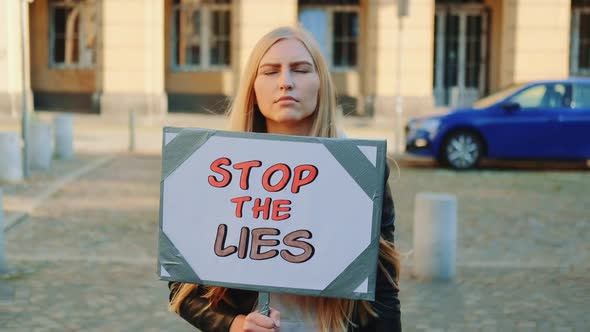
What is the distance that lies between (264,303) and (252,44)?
84.6 feet

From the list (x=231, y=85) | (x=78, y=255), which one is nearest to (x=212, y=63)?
(x=231, y=85)

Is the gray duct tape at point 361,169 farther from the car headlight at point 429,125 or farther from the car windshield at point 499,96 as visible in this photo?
the car windshield at point 499,96

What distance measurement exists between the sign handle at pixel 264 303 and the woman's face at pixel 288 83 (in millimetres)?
464

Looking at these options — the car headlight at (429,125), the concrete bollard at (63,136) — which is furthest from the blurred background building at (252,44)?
the concrete bollard at (63,136)

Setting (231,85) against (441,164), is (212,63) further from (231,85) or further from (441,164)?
(441,164)

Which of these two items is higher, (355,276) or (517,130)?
(355,276)

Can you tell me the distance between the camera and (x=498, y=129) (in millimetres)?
17344

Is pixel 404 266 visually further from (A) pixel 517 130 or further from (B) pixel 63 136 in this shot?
(B) pixel 63 136

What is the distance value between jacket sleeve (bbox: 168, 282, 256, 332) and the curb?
774 centimetres

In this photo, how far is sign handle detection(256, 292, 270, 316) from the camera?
107 inches

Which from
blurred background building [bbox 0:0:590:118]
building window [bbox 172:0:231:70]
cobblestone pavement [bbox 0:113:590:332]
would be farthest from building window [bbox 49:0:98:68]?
cobblestone pavement [bbox 0:113:590:332]

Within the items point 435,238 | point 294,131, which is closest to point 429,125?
point 435,238

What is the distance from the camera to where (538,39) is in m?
27.4

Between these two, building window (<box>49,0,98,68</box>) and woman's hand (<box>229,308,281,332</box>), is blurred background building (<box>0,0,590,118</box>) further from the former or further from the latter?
woman's hand (<box>229,308,281,332</box>)
